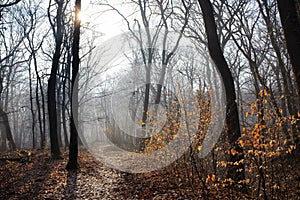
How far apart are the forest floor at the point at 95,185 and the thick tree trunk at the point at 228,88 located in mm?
568

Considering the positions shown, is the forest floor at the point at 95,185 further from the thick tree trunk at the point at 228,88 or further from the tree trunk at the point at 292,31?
the tree trunk at the point at 292,31

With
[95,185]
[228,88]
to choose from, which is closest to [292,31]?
[228,88]

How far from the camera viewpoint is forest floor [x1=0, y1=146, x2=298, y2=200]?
22.4 ft

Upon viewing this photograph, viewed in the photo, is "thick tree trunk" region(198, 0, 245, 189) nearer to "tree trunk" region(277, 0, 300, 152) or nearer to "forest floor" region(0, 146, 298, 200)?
"forest floor" region(0, 146, 298, 200)

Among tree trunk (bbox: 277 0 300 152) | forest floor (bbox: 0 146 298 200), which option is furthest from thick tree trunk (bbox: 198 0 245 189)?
tree trunk (bbox: 277 0 300 152)

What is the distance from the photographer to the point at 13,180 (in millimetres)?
9031

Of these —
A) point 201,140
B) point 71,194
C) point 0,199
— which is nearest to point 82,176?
point 71,194

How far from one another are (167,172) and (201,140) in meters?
3.03

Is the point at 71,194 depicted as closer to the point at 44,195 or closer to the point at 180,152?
the point at 44,195

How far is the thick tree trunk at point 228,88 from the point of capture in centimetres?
642

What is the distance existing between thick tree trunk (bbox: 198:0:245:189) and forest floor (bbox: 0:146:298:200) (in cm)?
57

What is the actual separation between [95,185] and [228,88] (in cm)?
503

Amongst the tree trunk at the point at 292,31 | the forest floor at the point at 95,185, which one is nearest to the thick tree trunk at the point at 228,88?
→ the forest floor at the point at 95,185

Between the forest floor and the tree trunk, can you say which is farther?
the forest floor
